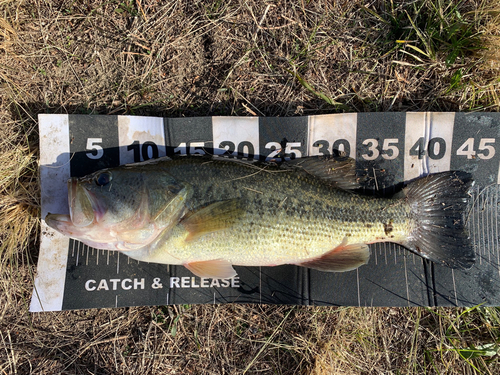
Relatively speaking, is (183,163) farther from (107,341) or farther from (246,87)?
(107,341)

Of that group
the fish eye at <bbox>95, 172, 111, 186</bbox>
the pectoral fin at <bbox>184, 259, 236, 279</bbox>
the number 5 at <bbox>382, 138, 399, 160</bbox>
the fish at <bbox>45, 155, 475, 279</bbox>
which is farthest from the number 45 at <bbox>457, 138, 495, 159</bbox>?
the fish eye at <bbox>95, 172, 111, 186</bbox>

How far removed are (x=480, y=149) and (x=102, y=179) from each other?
12.1 feet

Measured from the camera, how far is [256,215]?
2.63 meters

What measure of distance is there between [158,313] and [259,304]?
107 cm

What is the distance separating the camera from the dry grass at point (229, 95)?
3.16 metres

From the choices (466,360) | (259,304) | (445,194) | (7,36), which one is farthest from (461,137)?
(7,36)

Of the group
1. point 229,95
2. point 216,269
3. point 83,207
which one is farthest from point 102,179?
point 229,95

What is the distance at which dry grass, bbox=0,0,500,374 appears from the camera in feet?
10.4

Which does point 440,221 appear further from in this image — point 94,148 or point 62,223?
point 94,148

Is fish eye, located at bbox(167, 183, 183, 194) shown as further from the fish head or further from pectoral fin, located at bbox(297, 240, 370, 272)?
pectoral fin, located at bbox(297, 240, 370, 272)

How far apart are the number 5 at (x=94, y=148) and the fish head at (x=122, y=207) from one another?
0.67 m

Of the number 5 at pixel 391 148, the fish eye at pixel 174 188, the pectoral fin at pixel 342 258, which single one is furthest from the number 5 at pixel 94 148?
the number 5 at pixel 391 148

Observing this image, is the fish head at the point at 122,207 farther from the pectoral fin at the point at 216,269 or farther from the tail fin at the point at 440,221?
the tail fin at the point at 440,221

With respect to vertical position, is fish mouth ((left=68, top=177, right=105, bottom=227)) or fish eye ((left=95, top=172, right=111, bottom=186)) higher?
fish eye ((left=95, top=172, right=111, bottom=186))
